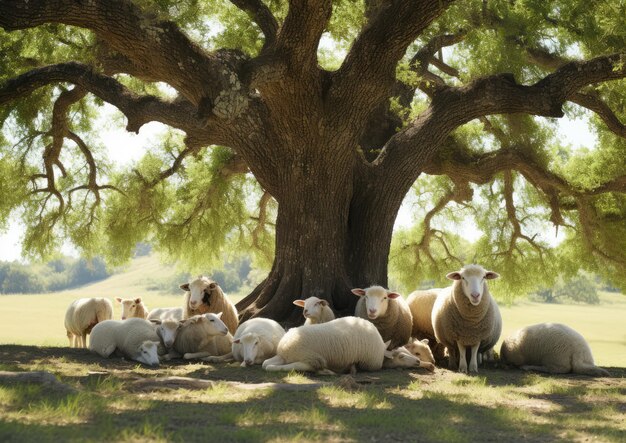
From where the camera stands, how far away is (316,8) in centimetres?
968

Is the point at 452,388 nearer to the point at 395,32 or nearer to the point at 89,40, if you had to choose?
the point at 395,32

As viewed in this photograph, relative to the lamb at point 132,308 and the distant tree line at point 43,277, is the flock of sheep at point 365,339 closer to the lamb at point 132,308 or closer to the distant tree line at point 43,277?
the lamb at point 132,308

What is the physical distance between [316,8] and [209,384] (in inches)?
208

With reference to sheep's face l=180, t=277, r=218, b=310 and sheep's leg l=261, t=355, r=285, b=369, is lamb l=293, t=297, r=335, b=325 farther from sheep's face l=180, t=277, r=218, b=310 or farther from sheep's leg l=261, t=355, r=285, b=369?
sheep's face l=180, t=277, r=218, b=310

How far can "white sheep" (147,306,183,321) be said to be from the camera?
11648mm

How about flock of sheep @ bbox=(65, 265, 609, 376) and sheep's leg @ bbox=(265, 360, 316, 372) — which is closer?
sheep's leg @ bbox=(265, 360, 316, 372)

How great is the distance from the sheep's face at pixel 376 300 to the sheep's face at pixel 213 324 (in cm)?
178

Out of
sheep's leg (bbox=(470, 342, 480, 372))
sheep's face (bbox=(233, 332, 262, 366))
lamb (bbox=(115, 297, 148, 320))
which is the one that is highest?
lamb (bbox=(115, 297, 148, 320))

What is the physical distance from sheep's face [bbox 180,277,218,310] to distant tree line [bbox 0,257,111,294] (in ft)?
402

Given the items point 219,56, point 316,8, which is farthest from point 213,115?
point 316,8

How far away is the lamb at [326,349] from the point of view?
797 cm

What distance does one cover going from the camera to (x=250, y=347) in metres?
8.49

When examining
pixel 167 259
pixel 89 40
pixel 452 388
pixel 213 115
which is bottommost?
pixel 452 388

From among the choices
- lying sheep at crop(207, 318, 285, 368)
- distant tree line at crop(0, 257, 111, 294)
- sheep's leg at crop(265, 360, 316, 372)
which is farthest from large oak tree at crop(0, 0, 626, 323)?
distant tree line at crop(0, 257, 111, 294)
